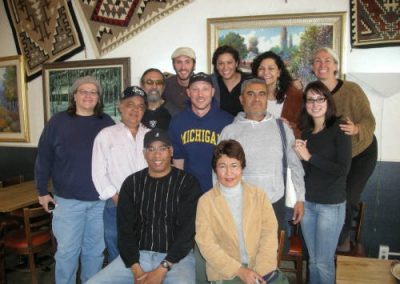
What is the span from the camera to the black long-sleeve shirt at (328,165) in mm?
2264

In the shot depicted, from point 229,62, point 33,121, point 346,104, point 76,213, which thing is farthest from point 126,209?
point 33,121

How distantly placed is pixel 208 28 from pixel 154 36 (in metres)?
0.65

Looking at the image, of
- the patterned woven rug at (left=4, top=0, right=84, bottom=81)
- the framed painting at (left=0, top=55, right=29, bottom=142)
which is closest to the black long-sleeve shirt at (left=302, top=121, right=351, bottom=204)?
the patterned woven rug at (left=4, top=0, right=84, bottom=81)

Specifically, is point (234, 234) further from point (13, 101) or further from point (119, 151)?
point (13, 101)

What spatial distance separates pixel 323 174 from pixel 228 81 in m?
1.07

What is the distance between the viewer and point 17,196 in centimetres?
360

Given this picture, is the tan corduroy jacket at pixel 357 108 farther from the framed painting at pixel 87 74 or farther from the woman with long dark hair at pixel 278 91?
the framed painting at pixel 87 74

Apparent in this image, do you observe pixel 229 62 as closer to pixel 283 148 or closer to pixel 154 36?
pixel 283 148

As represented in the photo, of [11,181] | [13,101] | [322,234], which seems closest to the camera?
[322,234]

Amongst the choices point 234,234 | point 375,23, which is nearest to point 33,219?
point 234,234

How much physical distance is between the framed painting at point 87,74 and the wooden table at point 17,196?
101cm

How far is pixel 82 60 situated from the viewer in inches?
169

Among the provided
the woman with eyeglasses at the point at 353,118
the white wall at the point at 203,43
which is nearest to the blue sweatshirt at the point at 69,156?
the white wall at the point at 203,43

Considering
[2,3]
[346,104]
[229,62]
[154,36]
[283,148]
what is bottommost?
[283,148]
